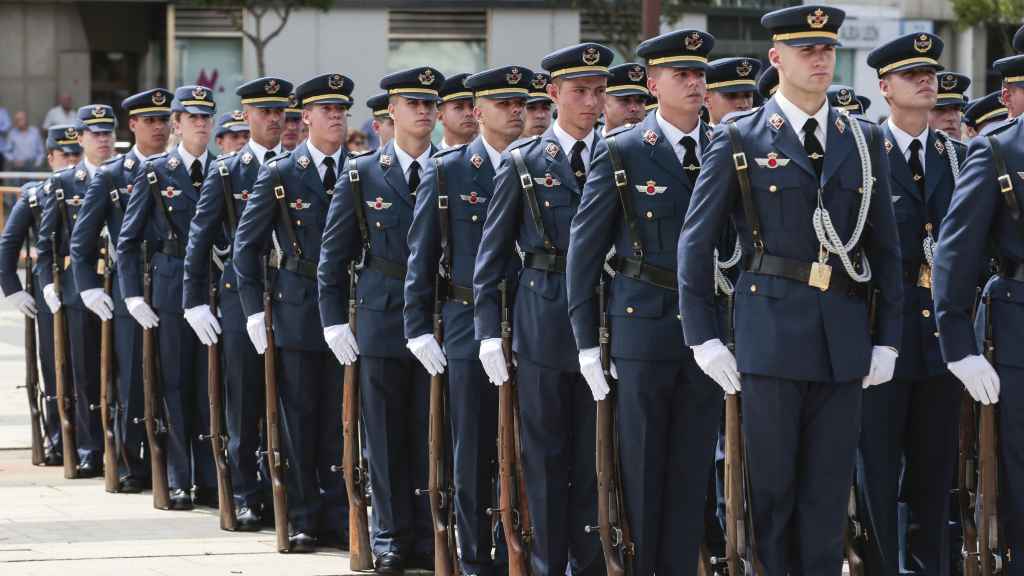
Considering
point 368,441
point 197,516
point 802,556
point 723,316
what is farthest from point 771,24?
point 197,516

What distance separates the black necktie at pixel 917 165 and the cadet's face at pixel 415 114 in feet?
6.81

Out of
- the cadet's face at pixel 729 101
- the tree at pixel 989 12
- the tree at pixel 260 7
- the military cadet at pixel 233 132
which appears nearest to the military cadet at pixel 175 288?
the military cadet at pixel 233 132

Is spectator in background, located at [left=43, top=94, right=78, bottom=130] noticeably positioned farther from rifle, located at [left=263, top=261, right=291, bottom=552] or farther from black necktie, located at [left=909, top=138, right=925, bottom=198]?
black necktie, located at [left=909, top=138, right=925, bottom=198]

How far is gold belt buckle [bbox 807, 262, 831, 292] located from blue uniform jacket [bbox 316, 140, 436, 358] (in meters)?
2.65

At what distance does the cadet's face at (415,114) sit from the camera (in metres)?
8.37

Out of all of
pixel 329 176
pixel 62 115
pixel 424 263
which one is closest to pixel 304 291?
pixel 329 176

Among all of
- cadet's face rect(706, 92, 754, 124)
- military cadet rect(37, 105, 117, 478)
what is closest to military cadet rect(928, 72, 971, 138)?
cadet's face rect(706, 92, 754, 124)

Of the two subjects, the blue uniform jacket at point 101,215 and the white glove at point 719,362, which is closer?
the white glove at point 719,362

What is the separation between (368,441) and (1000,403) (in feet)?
9.35

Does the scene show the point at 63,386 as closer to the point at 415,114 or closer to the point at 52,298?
the point at 52,298

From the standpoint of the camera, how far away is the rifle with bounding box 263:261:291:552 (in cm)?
866

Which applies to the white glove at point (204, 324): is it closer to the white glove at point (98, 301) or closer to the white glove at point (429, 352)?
the white glove at point (98, 301)

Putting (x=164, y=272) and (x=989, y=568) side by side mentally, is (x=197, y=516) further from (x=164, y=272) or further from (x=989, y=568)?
(x=989, y=568)

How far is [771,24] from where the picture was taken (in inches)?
239
